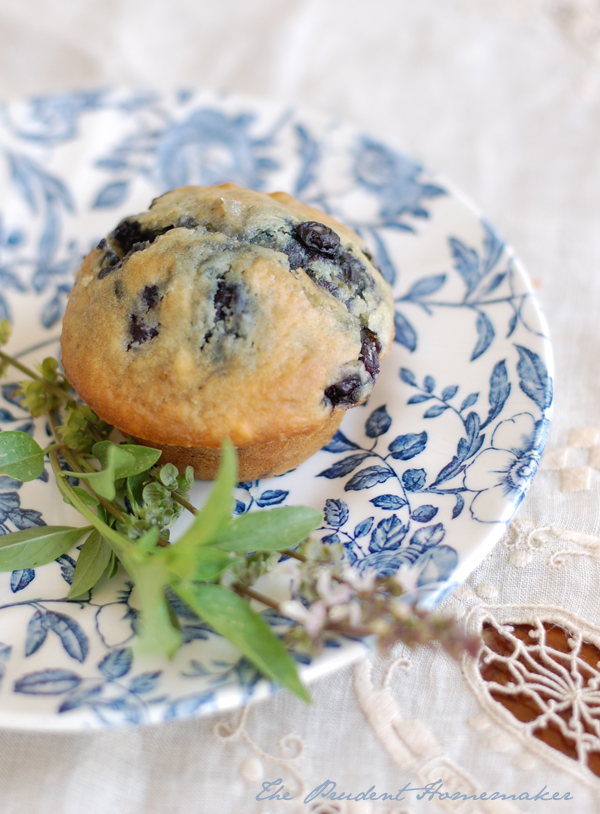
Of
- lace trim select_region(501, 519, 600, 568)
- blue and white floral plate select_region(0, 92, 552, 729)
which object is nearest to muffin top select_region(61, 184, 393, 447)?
blue and white floral plate select_region(0, 92, 552, 729)

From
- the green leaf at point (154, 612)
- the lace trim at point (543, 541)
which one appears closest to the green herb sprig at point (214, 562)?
the green leaf at point (154, 612)

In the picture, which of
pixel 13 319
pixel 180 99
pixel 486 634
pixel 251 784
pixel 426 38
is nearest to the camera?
pixel 251 784

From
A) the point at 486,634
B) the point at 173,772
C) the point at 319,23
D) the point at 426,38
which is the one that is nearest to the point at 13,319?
the point at 173,772

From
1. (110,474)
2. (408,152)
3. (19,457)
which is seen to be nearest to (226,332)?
(110,474)

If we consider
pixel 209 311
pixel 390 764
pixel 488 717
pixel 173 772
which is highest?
pixel 209 311

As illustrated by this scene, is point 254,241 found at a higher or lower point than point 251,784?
higher

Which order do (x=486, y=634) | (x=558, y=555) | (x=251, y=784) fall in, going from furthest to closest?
(x=558, y=555), (x=486, y=634), (x=251, y=784)

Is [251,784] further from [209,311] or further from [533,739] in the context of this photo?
[209,311]

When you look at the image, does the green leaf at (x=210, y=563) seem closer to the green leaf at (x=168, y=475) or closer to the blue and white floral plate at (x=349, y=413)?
the blue and white floral plate at (x=349, y=413)
